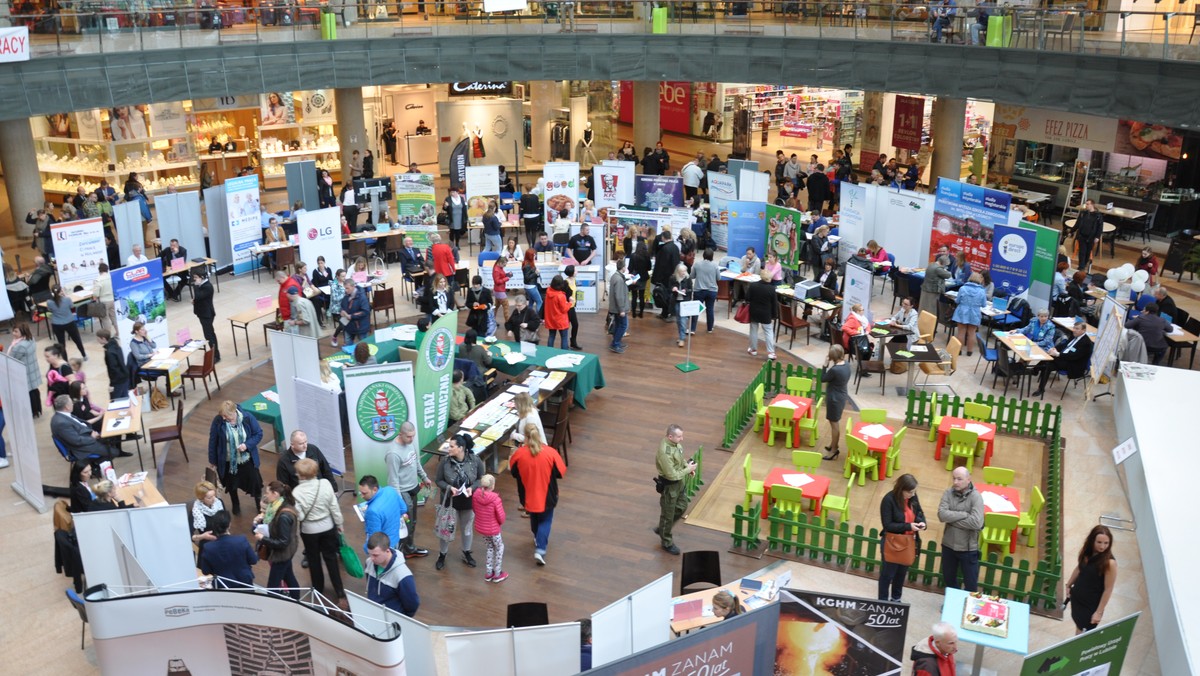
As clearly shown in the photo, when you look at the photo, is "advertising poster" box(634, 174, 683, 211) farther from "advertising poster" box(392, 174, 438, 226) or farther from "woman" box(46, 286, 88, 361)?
"woman" box(46, 286, 88, 361)

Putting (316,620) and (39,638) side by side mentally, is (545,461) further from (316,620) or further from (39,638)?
(39,638)

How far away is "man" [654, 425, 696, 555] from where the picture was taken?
11.3 meters

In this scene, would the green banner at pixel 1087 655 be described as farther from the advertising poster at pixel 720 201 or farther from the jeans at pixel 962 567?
the advertising poster at pixel 720 201

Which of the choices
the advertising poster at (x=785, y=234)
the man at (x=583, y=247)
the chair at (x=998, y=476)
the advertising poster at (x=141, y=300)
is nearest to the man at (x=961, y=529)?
the chair at (x=998, y=476)

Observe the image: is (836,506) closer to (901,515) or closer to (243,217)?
(901,515)

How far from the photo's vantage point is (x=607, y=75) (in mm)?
26250

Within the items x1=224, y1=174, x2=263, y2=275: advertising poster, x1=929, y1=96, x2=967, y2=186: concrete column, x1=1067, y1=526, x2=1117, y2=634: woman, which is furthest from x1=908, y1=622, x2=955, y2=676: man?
x1=929, y1=96, x2=967, y2=186: concrete column

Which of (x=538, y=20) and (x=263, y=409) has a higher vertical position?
(x=538, y=20)

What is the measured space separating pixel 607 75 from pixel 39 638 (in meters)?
19.4

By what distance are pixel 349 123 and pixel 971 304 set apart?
56.5ft

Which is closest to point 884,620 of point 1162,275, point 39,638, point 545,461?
point 545,461

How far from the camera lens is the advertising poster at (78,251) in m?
18.3

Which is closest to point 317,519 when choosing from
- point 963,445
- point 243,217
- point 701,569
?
point 701,569

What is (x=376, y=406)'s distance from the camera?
476 inches
